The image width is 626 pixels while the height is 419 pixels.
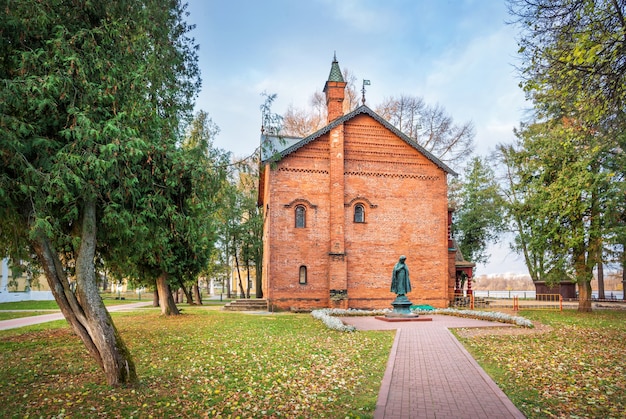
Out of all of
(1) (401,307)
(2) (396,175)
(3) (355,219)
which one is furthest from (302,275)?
(2) (396,175)

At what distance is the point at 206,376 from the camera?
8273mm

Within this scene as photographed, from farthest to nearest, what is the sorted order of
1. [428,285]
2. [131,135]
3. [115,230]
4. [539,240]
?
[428,285], [539,240], [115,230], [131,135]

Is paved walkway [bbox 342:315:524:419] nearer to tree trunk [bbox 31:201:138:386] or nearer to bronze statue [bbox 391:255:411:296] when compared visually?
tree trunk [bbox 31:201:138:386]

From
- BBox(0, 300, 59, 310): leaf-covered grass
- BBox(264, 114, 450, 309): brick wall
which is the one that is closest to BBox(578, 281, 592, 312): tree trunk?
BBox(264, 114, 450, 309): brick wall

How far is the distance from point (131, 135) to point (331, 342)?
822 centimetres

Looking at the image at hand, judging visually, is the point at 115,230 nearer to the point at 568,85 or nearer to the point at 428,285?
the point at 568,85

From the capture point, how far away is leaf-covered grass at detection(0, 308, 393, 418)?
20.8 feet

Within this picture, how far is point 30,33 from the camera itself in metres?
6.52

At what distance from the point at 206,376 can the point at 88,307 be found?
2.55 metres

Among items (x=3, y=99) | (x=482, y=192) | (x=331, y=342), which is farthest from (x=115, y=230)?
(x=482, y=192)

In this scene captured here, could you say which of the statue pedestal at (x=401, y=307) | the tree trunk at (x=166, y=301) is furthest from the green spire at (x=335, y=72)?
the tree trunk at (x=166, y=301)

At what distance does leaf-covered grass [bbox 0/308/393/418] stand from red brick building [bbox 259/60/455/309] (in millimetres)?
9735

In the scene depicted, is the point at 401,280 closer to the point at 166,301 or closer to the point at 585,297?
the point at 166,301

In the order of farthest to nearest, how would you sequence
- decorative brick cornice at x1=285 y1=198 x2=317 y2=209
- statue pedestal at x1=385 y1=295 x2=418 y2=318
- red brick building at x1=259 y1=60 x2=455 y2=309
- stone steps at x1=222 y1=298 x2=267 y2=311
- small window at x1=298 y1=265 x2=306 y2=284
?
stone steps at x1=222 y1=298 x2=267 y2=311 → decorative brick cornice at x1=285 y1=198 x2=317 y2=209 → small window at x1=298 y1=265 x2=306 y2=284 → red brick building at x1=259 y1=60 x2=455 y2=309 → statue pedestal at x1=385 y1=295 x2=418 y2=318
